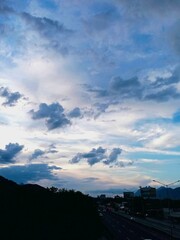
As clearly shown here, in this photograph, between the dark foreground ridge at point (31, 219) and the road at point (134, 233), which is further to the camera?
the road at point (134, 233)

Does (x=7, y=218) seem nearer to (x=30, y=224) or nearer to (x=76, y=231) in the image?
(x=30, y=224)

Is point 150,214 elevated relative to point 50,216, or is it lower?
elevated

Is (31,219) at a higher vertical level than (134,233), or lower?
lower

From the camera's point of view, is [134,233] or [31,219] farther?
[134,233]

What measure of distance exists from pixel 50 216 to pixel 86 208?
35102 millimetres

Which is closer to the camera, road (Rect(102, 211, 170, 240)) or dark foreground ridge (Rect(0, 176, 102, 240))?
dark foreground ridge (Rect(0, 176, 102, 240))

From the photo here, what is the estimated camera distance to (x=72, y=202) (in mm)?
81562

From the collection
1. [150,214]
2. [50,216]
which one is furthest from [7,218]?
[150,214]

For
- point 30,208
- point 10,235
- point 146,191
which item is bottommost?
point 10,235

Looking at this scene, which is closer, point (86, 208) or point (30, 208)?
point (30, 208)

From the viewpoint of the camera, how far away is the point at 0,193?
42.5m

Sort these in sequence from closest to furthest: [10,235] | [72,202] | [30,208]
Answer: [10,235] → [30,208] → [72,202]

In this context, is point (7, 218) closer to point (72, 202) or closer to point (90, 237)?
point (90, 237)

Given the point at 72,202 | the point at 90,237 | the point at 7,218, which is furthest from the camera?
the point at 72,202
